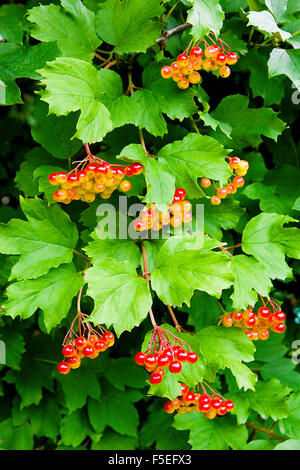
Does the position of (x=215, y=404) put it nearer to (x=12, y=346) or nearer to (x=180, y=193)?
(x=180, y=193)

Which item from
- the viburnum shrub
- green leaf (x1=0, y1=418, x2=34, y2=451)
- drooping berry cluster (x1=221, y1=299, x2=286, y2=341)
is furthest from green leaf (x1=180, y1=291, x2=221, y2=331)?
green leaf (x1=0, y1=418, x2=34, y2=451)

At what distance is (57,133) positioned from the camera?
54.2 inches

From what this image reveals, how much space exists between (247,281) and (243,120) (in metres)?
0.53

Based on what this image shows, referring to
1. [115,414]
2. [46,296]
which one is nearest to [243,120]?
[46,296]

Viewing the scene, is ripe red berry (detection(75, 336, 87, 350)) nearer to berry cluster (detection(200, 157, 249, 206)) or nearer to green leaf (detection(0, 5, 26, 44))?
berry cluster (detection(200, 157, 249, 206))

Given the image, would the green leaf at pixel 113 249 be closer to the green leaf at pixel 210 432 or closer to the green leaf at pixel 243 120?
the green leaf at pixel 243 120

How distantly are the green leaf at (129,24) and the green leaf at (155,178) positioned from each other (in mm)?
310

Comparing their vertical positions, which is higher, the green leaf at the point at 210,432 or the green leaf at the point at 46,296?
the green leaf at the point at 46,296

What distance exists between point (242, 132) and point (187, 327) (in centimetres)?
75

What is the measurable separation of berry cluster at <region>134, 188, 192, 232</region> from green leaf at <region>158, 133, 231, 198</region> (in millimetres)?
32

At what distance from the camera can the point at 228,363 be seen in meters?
1.23

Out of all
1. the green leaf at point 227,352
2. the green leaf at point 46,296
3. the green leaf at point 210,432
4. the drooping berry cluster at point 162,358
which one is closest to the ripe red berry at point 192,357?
the drooping berry cluster at point 162,358

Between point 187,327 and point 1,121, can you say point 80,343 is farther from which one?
point 1,121

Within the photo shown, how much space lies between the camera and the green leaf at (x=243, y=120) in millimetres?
1374
